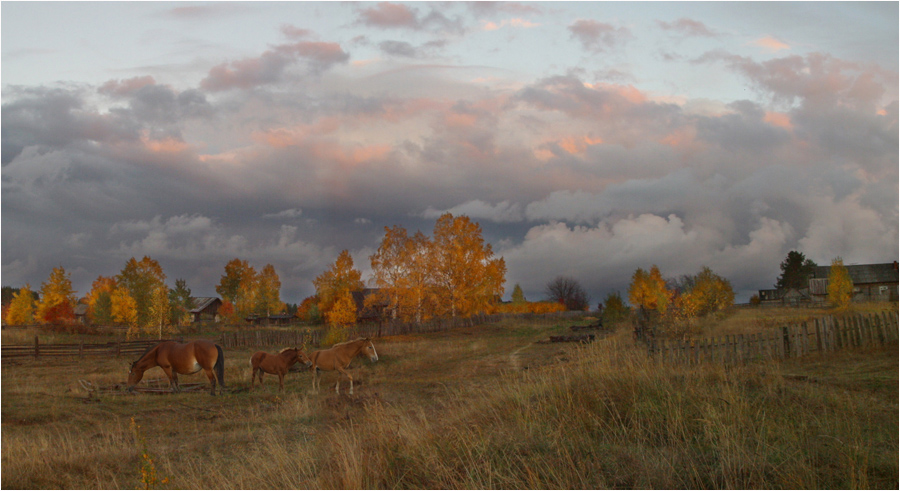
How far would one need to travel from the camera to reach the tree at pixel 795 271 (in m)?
88.0

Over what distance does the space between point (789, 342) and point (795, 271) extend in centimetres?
8994

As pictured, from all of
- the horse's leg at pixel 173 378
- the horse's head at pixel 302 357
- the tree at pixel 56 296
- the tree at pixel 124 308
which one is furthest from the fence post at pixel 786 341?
the tree at pixel 56 296

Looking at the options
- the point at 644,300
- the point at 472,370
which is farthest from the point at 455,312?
the point at 472,370

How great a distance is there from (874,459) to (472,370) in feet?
48.2

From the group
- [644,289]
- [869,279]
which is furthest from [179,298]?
[869,279]

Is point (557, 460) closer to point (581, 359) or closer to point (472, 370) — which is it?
point (581, 359)

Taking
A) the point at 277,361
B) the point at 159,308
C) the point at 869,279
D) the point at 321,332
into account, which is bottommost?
the point at 321,332

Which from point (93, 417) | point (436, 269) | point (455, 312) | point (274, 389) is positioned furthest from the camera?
point (455, 312)

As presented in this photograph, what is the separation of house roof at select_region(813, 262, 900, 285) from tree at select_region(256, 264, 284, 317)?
78257 millimetres

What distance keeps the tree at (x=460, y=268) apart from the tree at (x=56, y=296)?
3492cm

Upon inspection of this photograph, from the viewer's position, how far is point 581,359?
10211mm

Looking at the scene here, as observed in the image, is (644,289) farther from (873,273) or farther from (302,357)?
(302,357)

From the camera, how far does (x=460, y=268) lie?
4419 centimetres

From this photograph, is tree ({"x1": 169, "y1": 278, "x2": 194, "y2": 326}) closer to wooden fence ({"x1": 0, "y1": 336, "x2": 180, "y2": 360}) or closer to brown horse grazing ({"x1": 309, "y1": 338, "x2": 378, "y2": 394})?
wooden fence ({"x1": 0, "y1": 336, "x2": 180, "y2": 360})
